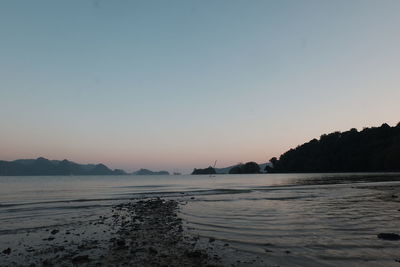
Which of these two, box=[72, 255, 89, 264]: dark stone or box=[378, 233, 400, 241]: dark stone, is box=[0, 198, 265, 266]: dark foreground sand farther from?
box=[378, 233, 400, 241]: dark stone

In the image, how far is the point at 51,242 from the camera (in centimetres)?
1909

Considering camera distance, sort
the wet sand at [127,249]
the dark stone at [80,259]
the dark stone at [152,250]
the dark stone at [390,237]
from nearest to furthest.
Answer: the wet sand at [127,249], the dark stone at [80,259], the dark stone at [152,250], the dark stone at [390,237]

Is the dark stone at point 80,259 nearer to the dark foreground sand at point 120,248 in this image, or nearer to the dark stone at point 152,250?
the dark foreground sand at point 120,248

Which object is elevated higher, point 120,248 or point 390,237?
point 390,237

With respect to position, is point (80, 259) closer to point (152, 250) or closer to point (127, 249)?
point (127, 249)

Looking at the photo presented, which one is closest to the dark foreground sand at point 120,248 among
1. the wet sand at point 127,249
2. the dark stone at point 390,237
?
the wet sand at point 127,249

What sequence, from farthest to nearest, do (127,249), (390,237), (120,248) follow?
(390,237), (120,248), (127,249)

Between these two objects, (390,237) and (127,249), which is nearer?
(127,249)

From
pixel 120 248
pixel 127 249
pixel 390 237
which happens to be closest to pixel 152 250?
pixel 127 249

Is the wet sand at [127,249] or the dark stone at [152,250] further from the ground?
the dark stone at [152,250]

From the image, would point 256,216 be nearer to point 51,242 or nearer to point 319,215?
point 319,215

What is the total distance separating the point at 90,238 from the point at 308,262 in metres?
12.4

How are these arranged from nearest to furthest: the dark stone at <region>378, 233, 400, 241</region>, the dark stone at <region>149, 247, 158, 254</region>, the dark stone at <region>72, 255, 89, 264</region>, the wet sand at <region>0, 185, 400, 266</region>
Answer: the wet sand at <region>0, 185, 400, 266</region>
the dark stone at <region>72, 255, 89, 264</region>
the dark stone at <region>149, 247, 158, 254</region>
the dark stone at <region>378, 233, 400, 241</region>

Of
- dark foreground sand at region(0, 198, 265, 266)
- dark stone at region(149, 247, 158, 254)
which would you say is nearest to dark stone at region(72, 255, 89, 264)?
dark foreground sand at region(0, 198, 265, 266)
